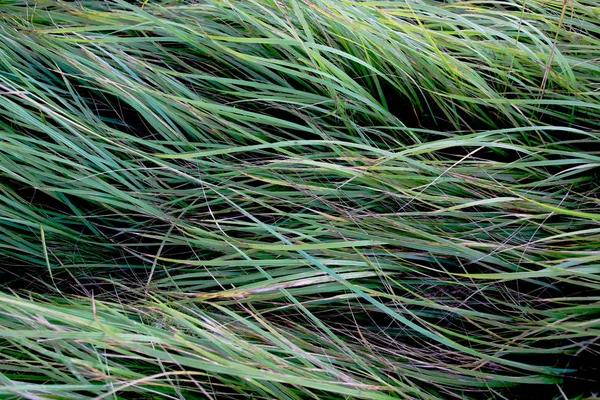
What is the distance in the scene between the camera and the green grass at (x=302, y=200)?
82 cm

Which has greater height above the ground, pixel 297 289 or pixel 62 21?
pixel 62 21

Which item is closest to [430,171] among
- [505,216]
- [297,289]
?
[505,216]

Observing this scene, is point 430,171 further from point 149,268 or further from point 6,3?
point 6,3

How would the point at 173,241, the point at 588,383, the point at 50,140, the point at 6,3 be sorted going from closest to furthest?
the point at 588,383 → the point at 173,241 → the point at 50,140 → the point at 6,3

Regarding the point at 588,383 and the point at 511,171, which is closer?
the point at 588,383

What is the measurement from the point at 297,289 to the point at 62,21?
781mm

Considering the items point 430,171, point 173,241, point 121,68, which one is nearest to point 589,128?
point 430,171

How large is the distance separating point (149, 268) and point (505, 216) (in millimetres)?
653

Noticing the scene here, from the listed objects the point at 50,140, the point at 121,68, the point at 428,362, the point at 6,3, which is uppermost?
the point at 6,3

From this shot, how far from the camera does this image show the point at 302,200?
0.98 metres

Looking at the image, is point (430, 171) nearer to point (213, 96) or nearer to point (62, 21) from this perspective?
point (213, 96)

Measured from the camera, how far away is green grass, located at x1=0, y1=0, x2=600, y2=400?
82 centimetres

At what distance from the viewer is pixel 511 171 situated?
1027 mm

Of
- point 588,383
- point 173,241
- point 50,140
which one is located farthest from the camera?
point 50,140
